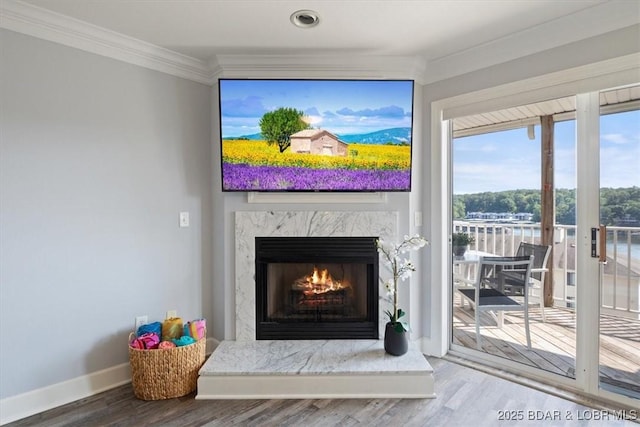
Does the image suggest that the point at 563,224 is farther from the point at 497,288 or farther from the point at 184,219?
the point at 184,219

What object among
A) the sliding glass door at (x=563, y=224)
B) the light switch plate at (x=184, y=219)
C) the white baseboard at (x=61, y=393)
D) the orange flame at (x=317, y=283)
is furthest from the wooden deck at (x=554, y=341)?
the white baseboard at (x=61, y=393)

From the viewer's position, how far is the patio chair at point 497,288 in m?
2.35

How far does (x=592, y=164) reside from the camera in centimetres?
200

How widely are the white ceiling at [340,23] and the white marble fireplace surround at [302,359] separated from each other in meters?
1.23

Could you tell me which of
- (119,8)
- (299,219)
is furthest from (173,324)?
(119,8)

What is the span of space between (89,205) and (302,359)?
1742 millimetres

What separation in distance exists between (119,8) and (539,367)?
3.56 metres

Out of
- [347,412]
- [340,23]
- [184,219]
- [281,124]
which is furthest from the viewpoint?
[184,219]

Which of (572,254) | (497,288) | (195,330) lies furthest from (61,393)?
(572,254)

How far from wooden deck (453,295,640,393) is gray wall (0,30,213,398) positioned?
220 cm

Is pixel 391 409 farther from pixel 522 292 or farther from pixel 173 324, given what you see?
pixel 173 324

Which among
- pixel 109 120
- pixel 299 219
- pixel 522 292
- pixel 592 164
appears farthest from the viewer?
pixel 299 219

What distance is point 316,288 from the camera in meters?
2.71

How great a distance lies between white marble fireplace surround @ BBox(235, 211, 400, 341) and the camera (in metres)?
2.51
